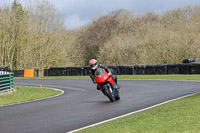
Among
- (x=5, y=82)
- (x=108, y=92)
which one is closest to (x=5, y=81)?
(x=5, y=82)

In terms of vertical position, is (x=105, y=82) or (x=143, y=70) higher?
(x=143, y=70)

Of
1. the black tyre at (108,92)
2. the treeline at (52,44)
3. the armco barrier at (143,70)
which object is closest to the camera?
the black tyre at (108,92)

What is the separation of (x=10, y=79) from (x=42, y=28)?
103 feet

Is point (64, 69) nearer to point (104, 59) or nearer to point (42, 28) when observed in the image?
point (42, 28)

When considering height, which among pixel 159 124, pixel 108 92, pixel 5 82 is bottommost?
pixel 159 124

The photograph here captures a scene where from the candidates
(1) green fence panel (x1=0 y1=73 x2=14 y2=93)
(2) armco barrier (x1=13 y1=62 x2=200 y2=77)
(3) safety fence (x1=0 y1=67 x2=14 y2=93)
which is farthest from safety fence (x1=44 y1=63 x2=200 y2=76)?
(1) green fence panel (x1=0 y1=73 x2=14 y2=93)

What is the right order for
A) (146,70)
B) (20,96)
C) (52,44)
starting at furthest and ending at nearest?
(52,44), (146,70), (20,96)

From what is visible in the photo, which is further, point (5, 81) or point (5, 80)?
point (5, 81)

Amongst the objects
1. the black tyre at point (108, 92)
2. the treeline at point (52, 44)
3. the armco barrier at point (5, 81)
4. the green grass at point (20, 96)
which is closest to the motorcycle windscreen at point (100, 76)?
the black tyre at point (108, 92)

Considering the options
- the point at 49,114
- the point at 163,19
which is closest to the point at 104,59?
the point at 163,19

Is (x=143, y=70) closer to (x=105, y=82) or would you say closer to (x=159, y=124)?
(x=105, y=82)

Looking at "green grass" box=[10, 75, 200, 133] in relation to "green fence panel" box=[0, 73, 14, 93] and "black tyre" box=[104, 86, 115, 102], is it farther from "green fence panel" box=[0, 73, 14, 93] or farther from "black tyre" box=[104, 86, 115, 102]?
"green fence panel" box=[0, 73, 14, 93]

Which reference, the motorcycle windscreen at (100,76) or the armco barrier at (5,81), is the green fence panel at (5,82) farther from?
the motorcycle windscreen at (100,76)

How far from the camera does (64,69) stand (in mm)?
42969
